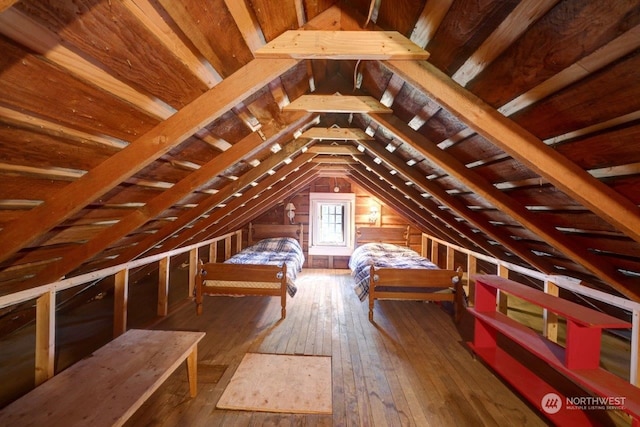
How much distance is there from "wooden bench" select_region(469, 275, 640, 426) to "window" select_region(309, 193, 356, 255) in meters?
4.27

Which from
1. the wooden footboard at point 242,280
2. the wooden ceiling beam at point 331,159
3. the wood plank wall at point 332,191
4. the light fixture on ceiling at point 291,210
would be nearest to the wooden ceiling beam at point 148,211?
the wooden footboard at point 242,280

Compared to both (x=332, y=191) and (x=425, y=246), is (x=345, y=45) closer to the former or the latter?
(x=332, y=191)

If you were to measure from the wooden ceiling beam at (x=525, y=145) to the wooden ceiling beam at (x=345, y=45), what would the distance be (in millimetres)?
81

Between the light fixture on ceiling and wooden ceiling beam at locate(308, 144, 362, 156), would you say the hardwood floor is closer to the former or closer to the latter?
wooden ceiling beam at locate(308, 144, 362, 156)

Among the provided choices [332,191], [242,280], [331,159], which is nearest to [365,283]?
[242,280]

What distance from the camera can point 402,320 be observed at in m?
4.04

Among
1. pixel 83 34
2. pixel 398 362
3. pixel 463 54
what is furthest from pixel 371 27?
pixel 398 362

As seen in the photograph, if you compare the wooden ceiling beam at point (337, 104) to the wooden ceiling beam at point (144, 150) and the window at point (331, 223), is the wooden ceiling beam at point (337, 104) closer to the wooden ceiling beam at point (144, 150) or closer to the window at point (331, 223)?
the wooden ceiling beam at point (144, 150)

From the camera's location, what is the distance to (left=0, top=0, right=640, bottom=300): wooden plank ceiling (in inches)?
37.0

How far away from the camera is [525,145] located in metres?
1.42

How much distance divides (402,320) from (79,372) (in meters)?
3.61

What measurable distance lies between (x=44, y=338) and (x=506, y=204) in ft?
12.4

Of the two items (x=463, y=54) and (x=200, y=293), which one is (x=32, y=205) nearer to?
(x=463, y=54)

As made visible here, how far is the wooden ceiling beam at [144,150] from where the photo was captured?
1.41 m
